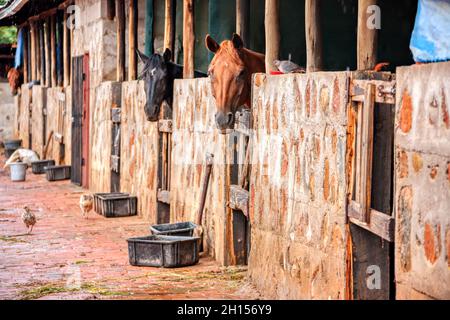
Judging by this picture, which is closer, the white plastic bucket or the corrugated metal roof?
the white plastic bucket

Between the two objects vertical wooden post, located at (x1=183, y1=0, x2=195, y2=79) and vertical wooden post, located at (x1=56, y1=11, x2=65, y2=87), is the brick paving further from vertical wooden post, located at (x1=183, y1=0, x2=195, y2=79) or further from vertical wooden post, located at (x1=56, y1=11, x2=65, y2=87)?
vertical wooden post, located at (x1=56, y1=11, x2=65, y2=87)

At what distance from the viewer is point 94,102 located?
16.5 meters

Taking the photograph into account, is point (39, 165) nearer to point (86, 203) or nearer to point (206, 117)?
point (86, 203)

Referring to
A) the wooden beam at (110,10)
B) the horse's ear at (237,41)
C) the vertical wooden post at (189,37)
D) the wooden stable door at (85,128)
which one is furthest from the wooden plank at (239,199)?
the wooden stable door at (85,128)

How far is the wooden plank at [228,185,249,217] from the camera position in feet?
28.7

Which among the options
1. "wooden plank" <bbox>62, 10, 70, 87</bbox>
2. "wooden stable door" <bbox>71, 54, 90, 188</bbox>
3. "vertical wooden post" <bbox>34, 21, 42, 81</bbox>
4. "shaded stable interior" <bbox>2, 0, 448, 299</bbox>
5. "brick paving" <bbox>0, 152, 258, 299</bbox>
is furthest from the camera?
"vertical wooden post" <bbox>34, 21, 42, 81</bbox>

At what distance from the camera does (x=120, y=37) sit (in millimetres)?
14844

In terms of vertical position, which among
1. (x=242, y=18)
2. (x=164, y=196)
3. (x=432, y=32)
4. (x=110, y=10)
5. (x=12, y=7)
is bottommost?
(x=164, y=196)

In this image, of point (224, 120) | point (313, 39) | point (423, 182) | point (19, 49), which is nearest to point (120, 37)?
point (224, 120)

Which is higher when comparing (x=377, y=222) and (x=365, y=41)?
(x=365, y=41)

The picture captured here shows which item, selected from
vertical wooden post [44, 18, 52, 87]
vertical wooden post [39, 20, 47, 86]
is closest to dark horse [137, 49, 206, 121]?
vertical wooden post [44, 18, 52, 87]

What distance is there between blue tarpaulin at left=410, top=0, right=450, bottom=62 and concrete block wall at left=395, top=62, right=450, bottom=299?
33 cm

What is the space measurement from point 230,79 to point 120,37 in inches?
251

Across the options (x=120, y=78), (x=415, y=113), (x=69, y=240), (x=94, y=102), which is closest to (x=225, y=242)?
(x=69, y=240)
